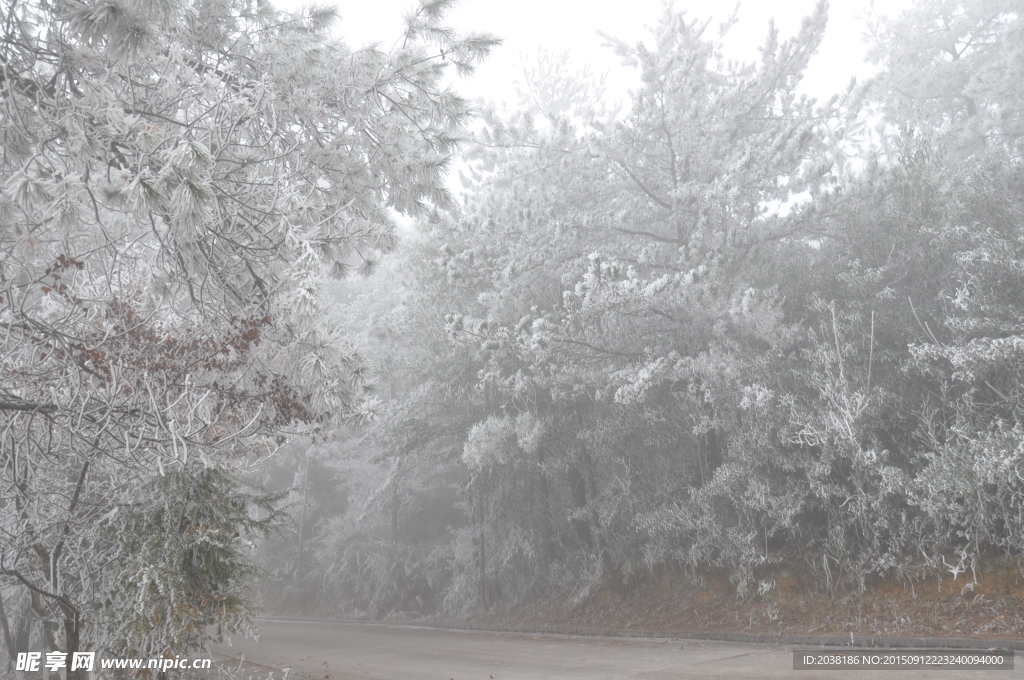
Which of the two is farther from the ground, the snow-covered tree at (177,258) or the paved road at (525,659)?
the snow-covered tree at (177,258)

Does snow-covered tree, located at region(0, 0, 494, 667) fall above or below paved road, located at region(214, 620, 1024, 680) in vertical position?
above

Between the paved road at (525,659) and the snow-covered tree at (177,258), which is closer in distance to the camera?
the snow-covered tree at (177,258)

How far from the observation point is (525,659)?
1051 cm

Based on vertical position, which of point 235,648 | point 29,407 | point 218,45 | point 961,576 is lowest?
point 235,648

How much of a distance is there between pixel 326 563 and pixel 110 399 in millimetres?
19167

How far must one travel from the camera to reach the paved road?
801 cm

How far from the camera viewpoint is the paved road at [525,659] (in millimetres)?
8008

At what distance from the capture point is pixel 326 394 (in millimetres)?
5836

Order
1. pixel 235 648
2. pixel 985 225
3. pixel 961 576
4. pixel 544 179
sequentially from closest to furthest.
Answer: pixel 961 576 < pixel 985 225 < pixel 235 648 < pixel 544 179

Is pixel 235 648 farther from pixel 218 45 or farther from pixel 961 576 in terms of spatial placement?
pixel 961 576

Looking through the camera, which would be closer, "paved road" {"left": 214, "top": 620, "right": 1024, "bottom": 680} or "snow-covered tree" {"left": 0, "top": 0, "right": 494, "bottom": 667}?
"snow-covered tree" {"left": 0, "top": 0, "right": 494, "bottom": 667}

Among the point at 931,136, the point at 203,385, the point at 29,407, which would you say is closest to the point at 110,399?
the point at 29,407

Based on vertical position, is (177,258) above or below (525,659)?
above

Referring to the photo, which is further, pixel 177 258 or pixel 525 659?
pixel 525 659
